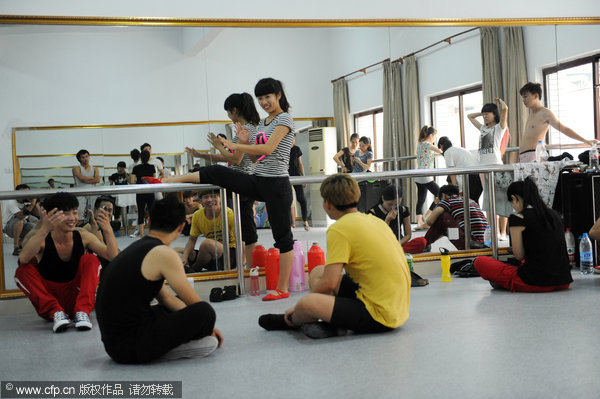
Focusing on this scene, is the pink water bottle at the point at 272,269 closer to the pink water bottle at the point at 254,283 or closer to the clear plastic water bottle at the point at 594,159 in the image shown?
the pink water bottle at the point at 254,283

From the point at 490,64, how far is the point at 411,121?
0.87 meters

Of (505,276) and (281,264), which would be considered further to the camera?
(281,264)

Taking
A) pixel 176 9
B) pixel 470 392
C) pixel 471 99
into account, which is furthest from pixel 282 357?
pixel 471 99

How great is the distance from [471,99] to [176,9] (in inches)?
101

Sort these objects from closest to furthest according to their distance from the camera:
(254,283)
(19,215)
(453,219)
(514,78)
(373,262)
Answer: (373,262), (19,215), (254,283), (453,219), (514,78)

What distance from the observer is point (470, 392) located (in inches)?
88.6

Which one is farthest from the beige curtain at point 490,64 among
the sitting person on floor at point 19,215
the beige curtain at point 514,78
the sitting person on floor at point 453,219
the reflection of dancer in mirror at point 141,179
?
the sitting person on floor at point 19,215

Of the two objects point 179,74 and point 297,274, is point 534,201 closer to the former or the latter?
point 297,274

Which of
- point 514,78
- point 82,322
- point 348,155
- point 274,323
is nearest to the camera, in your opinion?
point 274,323

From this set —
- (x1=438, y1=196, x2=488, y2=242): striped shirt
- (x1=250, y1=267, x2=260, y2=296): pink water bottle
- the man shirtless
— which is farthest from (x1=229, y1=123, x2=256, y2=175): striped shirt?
the man shirtless

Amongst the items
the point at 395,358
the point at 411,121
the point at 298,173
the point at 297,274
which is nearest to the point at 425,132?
the point at 411,121

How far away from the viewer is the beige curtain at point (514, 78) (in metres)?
5.35

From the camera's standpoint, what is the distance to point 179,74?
4.63 meters

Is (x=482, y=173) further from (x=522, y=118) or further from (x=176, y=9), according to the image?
(x=176, y=9)
